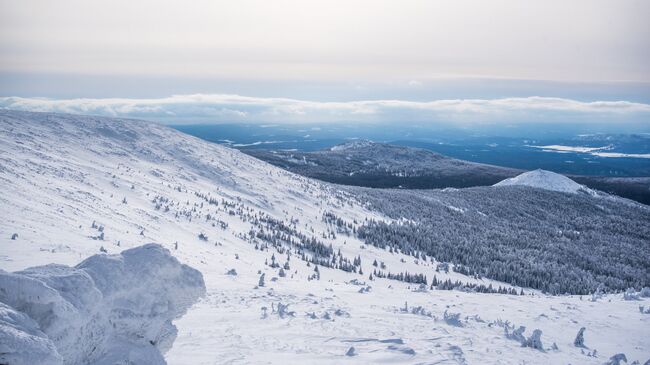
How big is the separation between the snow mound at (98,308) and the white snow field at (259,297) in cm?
5

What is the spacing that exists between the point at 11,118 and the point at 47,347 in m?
44.8

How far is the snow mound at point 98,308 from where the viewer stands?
4.70 metres

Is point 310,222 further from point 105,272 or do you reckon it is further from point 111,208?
point 105,272

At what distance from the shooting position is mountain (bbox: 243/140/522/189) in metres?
130

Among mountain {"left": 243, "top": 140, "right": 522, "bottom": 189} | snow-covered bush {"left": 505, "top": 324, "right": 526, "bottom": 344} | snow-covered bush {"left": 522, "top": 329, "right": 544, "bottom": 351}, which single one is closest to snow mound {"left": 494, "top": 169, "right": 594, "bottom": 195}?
mountain {"left": 243, "top": 140, "right": 522, "bottom": 189}

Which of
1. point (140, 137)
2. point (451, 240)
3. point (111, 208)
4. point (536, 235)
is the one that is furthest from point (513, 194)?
point (111, 208)

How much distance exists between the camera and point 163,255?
Answer: 7.29 metres

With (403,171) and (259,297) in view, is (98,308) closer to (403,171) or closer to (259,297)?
(259,297)

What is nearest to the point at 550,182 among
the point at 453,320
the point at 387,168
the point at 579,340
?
the point at 387,168

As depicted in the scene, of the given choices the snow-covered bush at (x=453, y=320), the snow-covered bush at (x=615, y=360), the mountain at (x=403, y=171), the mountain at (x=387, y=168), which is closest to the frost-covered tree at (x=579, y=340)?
the snow-covered bush at (x=615, y=360)

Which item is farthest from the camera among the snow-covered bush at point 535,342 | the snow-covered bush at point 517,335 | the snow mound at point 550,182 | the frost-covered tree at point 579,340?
the snow mound at point 550,182

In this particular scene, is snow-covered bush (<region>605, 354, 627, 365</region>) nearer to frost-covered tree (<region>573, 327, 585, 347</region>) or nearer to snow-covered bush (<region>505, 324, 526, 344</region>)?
frost-covered tree (<region>573, 327, 585, 347</region>)

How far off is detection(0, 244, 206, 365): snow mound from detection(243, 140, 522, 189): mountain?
10868 centimetres

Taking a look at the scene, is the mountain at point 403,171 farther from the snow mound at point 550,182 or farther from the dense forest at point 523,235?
the dense forest at point 523,235
